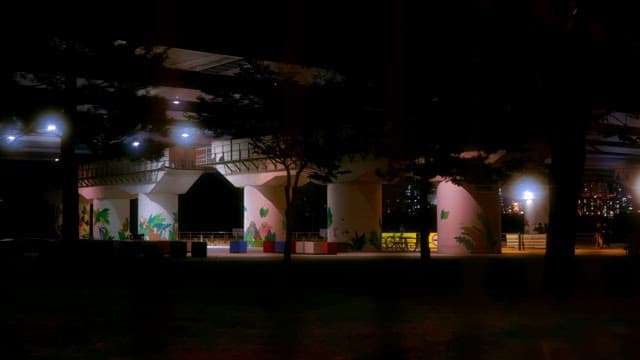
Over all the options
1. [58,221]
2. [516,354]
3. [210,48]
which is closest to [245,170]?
[210,48]

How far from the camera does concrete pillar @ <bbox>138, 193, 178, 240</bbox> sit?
61344 millimetres

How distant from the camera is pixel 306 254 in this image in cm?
4375

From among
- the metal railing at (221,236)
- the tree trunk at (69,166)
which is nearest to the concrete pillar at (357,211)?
the metal railing at (221,236)

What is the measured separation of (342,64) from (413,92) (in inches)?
144

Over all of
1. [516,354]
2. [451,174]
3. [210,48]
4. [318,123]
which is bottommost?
[516,354]

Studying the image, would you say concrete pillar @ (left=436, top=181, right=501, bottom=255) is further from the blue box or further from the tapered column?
the tapered column

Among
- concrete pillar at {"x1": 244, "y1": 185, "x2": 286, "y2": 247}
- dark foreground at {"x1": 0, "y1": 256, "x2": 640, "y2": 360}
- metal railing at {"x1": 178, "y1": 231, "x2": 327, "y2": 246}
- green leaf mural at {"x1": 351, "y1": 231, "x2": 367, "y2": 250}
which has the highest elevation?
concrete pillar at {"x1": 244, "y1": 185, "x2": 286, "y2": 247}

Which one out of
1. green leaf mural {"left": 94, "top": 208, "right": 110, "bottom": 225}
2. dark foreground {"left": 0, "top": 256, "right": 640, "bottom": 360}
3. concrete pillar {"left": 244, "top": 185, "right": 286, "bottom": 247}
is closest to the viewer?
dark foreground {"left": 0, "top": 256, "right": 640, "bottom": 360}

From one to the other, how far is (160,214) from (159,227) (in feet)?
3.18

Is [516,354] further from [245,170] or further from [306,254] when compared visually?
[245,170]

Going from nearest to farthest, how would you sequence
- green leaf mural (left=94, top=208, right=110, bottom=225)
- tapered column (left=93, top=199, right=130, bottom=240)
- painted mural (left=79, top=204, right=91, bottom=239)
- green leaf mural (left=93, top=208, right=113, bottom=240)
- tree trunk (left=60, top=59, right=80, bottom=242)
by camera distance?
tree trunk (left=60, top=59, right=80, bottom=242), tapered column (left=93, top=199, right=130, bottom=240), green leaf mural (left=93, top=208, right=113, bottom=240), green leaf mural (left=94, top=208, right=110, bottom=225), painted mural (left=79, top=204, right=91, bottom=239)

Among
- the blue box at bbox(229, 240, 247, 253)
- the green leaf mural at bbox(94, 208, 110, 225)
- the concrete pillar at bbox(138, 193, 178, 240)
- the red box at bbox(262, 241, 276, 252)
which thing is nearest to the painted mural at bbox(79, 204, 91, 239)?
the green leaf mural at bbox(94, 208, 110, 225)

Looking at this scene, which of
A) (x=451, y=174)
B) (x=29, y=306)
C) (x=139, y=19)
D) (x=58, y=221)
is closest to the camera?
(x=29, y=306)

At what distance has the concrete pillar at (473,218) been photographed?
137 ft
